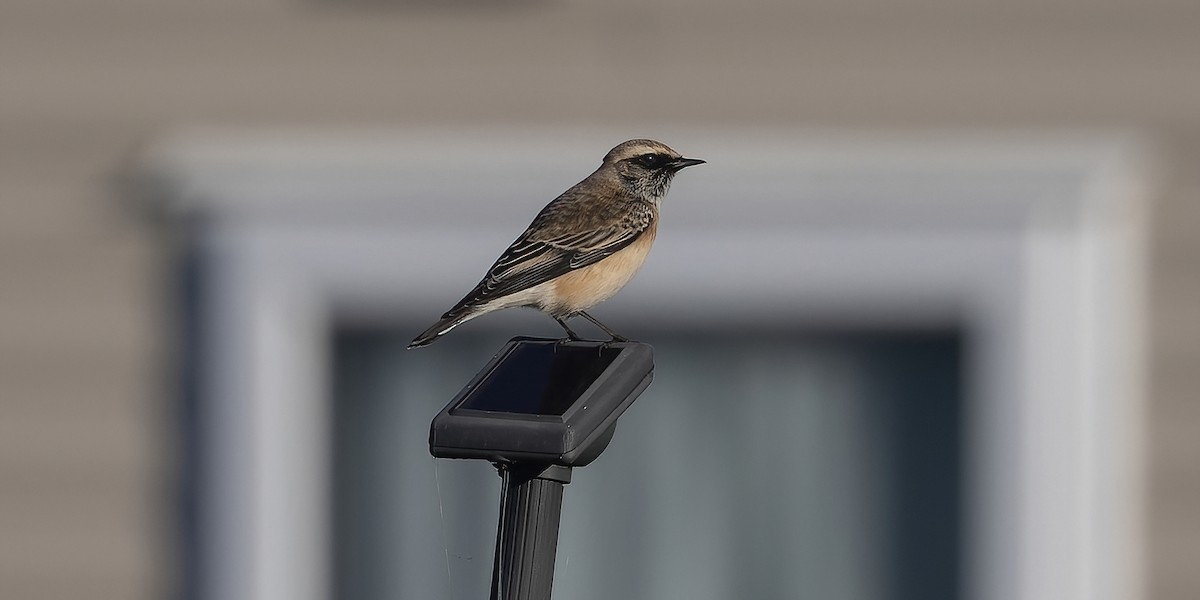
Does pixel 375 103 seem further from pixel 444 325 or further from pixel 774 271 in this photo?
pixel 444 325

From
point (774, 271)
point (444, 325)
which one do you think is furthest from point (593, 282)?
point (774, 271)

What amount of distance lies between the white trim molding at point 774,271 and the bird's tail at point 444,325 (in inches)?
51.2

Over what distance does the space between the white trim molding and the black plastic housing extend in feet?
9.37

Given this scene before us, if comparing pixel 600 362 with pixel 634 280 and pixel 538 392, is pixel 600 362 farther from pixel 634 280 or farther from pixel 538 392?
pixel 634 280

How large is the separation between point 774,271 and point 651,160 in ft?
2.66

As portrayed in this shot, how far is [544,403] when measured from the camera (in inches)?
101

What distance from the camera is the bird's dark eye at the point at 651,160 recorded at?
5.07m

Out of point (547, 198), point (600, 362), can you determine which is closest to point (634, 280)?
point (547, 198)

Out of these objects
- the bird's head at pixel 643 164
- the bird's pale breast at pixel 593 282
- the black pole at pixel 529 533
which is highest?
the bird's head at pixel 643 164

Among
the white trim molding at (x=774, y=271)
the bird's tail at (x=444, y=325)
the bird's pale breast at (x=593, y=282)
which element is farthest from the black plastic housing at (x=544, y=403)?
the white trim molding at (x=774, y=271)

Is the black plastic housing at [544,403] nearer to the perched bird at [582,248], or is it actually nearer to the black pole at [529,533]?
the black pole at [529,533]

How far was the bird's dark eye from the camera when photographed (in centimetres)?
507

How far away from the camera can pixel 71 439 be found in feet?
19.1

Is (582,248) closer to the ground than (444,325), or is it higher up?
higher up
